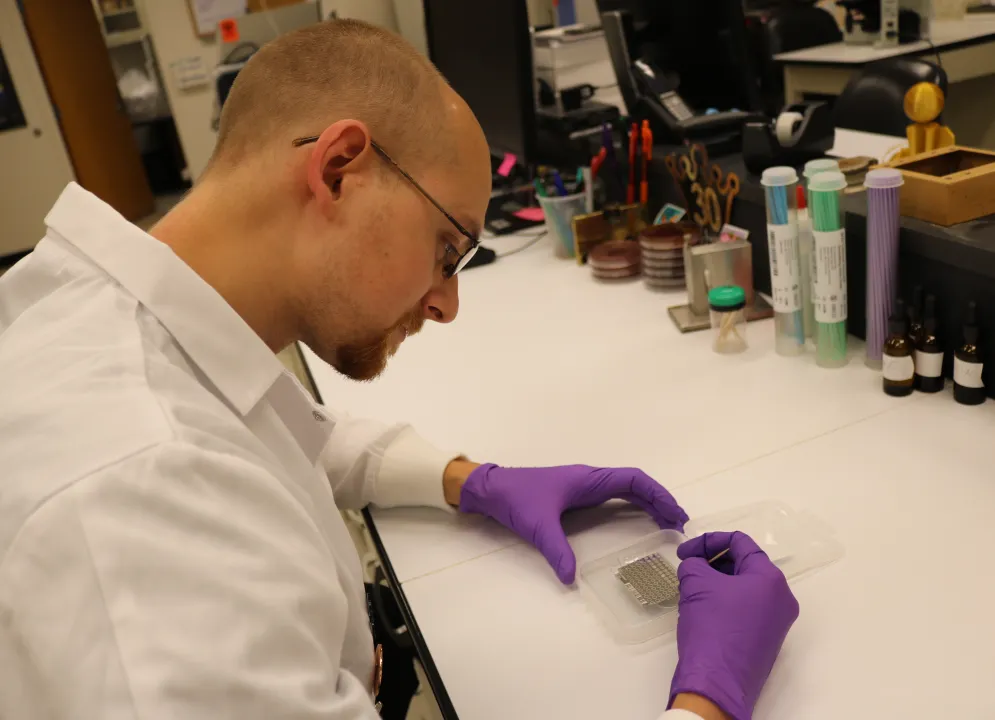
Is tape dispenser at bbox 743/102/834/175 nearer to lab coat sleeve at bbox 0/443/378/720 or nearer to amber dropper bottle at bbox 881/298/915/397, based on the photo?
amber dropper bottle at bbox 881/298/915/397

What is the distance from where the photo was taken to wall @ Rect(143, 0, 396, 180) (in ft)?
16.0

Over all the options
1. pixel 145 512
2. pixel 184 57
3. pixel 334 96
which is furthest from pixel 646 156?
pixel 184 57

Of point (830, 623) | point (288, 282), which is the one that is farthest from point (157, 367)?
point (830, 623)

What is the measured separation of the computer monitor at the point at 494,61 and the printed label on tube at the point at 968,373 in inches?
46.4

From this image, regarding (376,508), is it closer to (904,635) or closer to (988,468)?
(904,635)

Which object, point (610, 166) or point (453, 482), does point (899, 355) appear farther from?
point (610, 166)

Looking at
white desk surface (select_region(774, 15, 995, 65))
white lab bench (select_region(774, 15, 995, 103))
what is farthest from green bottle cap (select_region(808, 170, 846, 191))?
white desk surface (select_region(774, 15, 995, 65))

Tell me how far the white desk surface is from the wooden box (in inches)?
96.2

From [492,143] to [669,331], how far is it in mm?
995

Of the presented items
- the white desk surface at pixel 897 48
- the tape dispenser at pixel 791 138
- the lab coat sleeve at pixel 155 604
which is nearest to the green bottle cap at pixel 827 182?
the tape dispenser at pixel 791 138

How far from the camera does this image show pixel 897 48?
361cm

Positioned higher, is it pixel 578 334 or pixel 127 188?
pixel 578 334

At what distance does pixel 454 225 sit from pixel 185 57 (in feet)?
15.9

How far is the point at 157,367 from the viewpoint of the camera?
67cm
